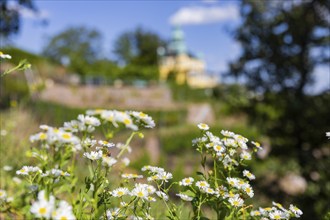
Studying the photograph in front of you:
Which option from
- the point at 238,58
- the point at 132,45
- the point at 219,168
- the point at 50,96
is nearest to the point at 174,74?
the point at 132,45

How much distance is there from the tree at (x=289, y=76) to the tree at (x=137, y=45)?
48.2 m

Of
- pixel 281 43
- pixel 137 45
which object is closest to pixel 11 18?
pixel 281 43

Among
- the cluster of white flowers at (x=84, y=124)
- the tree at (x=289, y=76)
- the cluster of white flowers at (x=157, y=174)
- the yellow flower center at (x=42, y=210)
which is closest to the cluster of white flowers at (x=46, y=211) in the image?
the yellow flower center at (x=42, y=210)

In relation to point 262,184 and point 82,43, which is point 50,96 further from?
point 82,43

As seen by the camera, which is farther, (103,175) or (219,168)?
(219,168)

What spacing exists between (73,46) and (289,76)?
184ft

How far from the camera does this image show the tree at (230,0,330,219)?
6016 millimetres

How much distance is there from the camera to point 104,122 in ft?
4.25

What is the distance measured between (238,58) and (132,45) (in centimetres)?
5236

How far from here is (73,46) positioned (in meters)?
59.8

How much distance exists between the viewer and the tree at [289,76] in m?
6.02

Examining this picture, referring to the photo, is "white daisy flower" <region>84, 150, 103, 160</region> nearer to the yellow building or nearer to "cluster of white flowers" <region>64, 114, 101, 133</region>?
"cluster of white flowers" <region>64, 114, 101, 133</region>

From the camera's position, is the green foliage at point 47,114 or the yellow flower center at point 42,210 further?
the green foliage at point 47,114

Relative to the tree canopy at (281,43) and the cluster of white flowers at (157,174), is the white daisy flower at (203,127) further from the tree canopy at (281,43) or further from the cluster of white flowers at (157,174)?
the tree canopy at (281,43)
